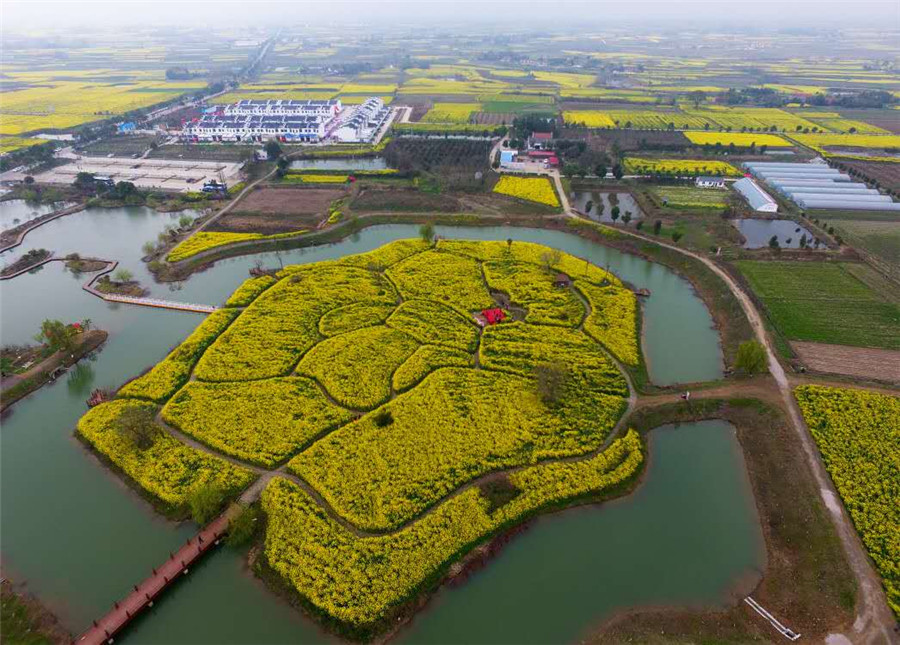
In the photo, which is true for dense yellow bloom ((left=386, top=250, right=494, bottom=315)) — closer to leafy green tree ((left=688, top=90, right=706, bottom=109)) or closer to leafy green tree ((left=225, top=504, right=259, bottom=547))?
leafy green tree ((left=225, top=504, right=259, bottom=547))

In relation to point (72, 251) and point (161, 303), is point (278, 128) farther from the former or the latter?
point (161, 303)

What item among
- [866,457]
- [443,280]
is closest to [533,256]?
[443,280]

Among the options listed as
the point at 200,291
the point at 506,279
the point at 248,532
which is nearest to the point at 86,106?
the point at 200,291

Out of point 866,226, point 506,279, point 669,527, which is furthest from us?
point 866,226

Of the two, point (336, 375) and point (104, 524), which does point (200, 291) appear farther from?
point (104, 524)

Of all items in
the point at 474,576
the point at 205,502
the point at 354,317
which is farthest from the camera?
the point at 354,317

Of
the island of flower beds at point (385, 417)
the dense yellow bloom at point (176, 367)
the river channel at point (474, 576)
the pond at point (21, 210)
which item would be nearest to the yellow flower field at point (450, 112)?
the pond at point (21, 210)
